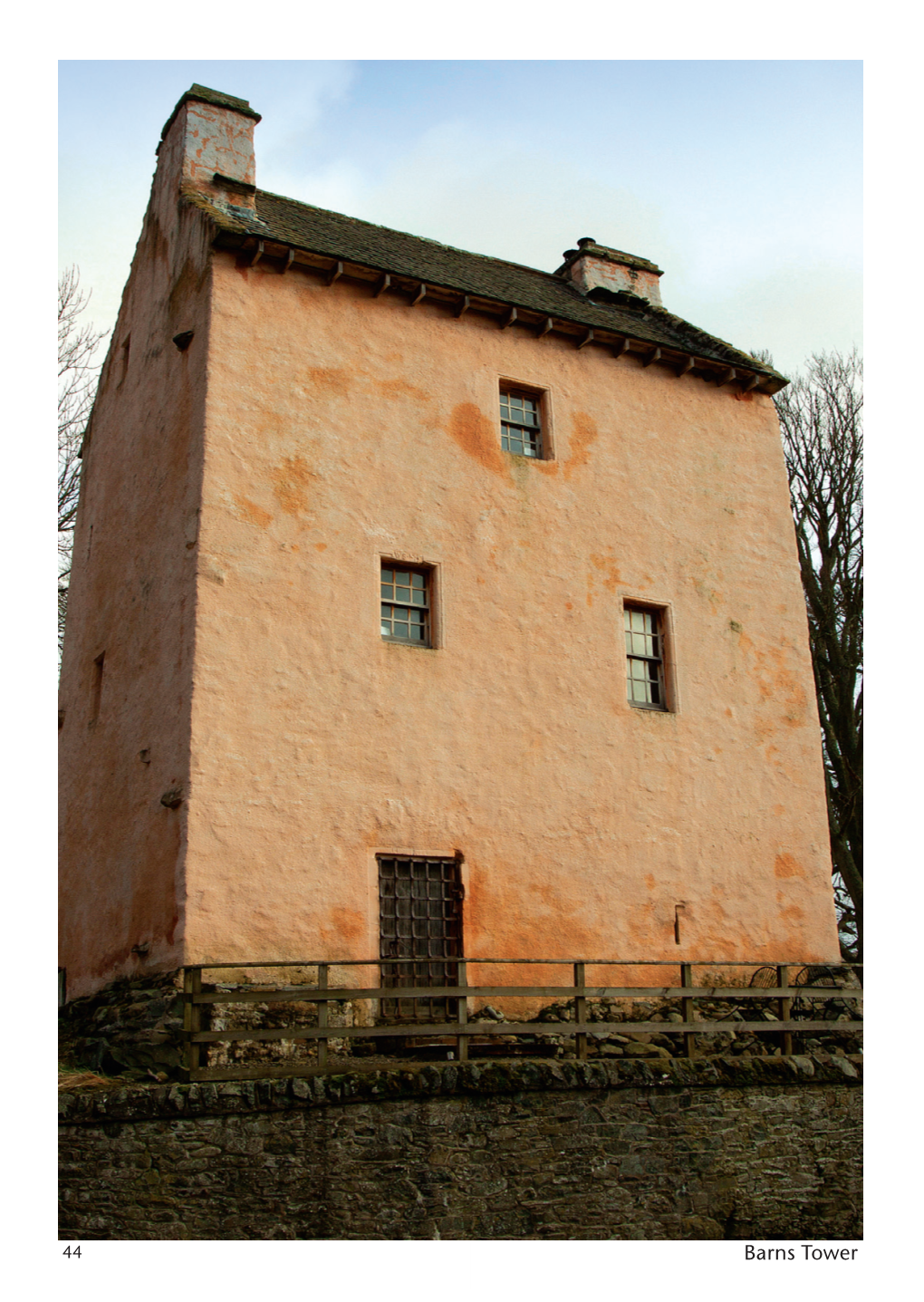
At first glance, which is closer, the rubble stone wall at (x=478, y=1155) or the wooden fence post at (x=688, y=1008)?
the rubble stone wall at (x=478, y=1155)

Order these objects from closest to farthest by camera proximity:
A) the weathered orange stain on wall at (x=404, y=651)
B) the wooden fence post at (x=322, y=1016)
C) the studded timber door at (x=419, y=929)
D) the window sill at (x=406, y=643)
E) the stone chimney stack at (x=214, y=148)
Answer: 1. the wooden fence post at (x=322, y=1016)
2. the weathered orange stain on wall at (x=404, y=651)
3. the studded timber door at (x=419, y=929)
4. the window sill at (x=406, y=643)
5. the stone chimney stack at (x=214, y=148)

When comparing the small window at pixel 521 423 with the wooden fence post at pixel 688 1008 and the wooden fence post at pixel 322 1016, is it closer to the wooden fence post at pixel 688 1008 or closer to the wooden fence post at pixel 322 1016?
the wooden fence post at pixel 688 1008

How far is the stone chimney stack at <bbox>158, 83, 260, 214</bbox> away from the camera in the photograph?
667 inches

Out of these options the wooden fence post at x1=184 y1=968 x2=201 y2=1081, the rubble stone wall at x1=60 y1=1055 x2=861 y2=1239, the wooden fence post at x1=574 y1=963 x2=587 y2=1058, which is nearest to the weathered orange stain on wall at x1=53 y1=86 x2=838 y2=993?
the wooden fence post at x1=184 y1=968 x2=201 y2=1081

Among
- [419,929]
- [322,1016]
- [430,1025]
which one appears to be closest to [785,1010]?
[419,929]

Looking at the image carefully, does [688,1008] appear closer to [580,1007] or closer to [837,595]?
[580,1007]

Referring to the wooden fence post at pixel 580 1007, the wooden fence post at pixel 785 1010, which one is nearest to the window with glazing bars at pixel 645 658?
the wooden fence post at pixel 785 1010

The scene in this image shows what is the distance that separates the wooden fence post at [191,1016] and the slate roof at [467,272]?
873 centimetres

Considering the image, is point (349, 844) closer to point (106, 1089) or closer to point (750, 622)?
point (106, 1089)

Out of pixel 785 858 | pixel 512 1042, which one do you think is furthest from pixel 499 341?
pixel 512 1042

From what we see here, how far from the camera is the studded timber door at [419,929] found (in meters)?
14.0

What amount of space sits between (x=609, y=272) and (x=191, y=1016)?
15.1 meters

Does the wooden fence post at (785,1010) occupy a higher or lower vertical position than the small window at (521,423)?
lower

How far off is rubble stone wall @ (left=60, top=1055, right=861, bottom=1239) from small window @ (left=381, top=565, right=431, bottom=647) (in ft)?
19.1
